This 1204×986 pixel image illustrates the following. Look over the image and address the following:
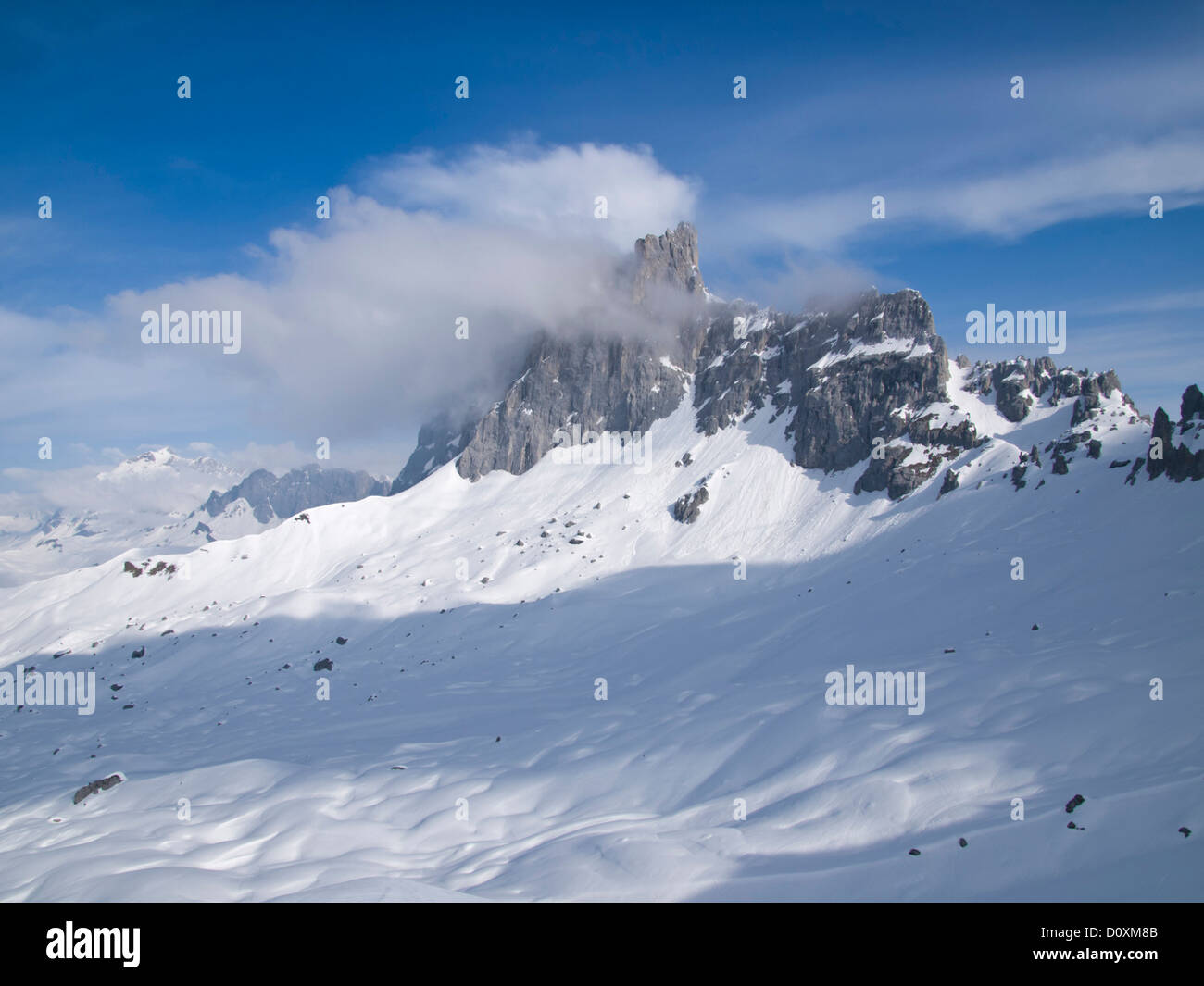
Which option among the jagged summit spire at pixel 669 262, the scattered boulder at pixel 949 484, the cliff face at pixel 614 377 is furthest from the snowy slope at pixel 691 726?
the jagged summit spire at pixel 669 262

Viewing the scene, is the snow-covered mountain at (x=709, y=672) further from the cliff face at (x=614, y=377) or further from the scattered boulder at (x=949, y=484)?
the cliff face at (x=614, y=377)

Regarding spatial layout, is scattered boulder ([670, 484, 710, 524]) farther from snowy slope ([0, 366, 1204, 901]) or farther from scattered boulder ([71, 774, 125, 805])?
scattered boulder ([71, 774, 125, 805])

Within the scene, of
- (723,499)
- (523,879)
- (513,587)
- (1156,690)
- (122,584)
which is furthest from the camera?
(122,584)

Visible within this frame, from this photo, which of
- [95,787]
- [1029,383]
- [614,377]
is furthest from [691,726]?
[614,377]
